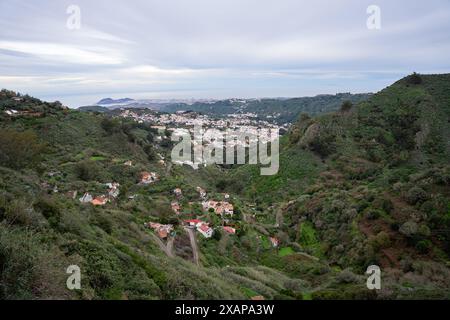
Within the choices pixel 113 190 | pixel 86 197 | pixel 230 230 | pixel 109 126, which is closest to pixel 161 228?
pixel 230 230

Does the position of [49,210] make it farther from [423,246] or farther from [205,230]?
[423,246]

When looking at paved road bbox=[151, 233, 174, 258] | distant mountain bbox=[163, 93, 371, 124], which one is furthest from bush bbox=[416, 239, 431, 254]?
distant mountain bbox=[163, 93, 371, 124]

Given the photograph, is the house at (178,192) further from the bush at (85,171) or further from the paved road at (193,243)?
the paved road at (193,243)

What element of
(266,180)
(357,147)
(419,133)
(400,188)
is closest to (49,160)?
(266,180)

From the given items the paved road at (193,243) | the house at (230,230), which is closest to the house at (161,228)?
the paved road at (193,243)

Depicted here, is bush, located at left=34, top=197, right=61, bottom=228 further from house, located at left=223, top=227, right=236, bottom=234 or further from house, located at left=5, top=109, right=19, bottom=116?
house, located at left=5, top=109, right=19, bottom=116
